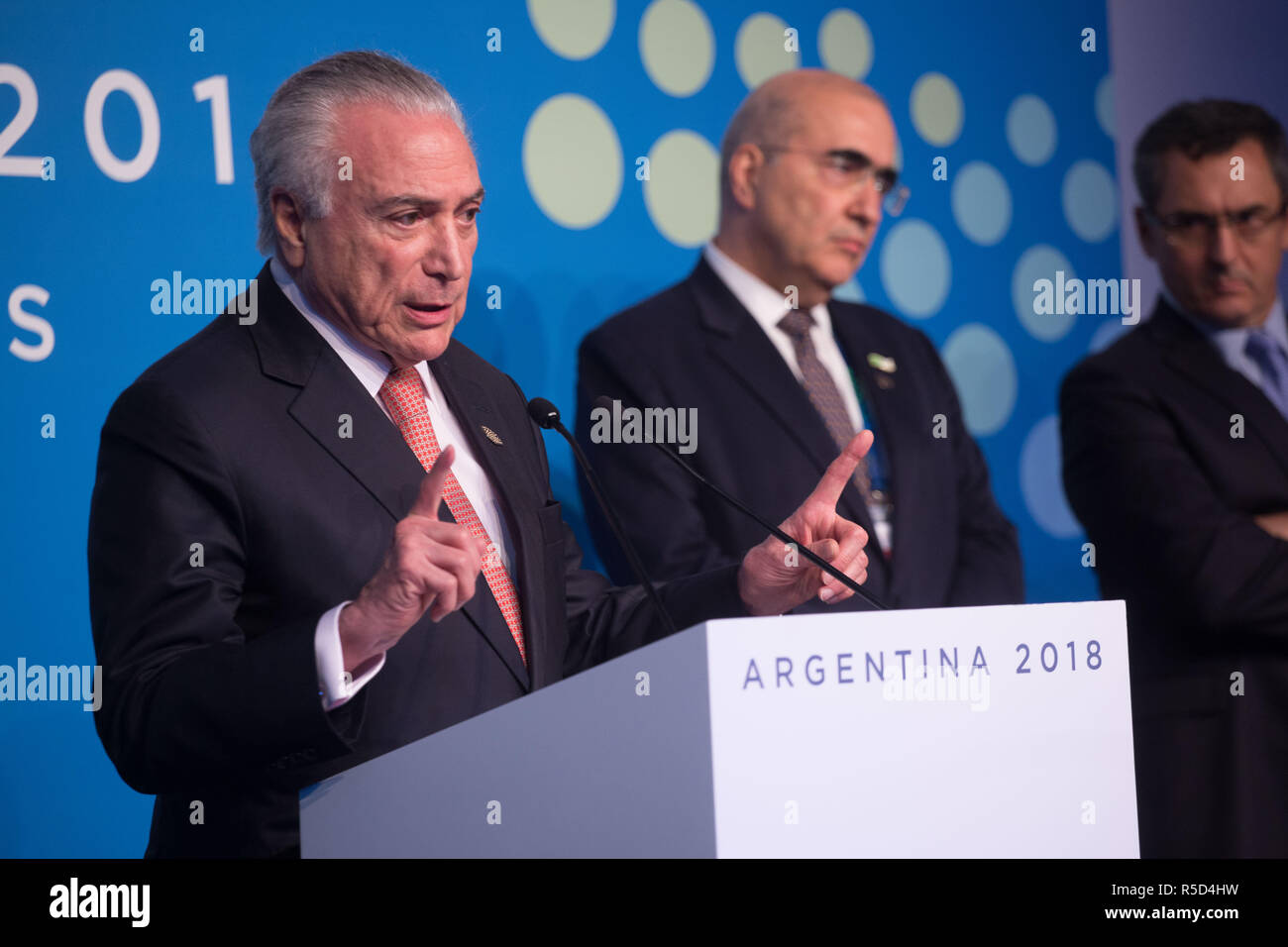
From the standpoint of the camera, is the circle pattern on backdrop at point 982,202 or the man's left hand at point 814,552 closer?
the man's left hand at point 814,552

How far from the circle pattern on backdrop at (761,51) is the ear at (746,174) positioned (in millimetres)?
257

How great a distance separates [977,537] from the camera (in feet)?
10.3

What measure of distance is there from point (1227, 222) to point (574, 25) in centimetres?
161

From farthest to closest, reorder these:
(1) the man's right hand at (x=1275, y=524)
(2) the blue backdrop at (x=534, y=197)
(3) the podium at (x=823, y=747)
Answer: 1. (1) the man's right hand at (x=1275, y=524)
2. (2) the blue backdrop at (x=534, y=197)
3. (3) the podium at (x=823, y=747)

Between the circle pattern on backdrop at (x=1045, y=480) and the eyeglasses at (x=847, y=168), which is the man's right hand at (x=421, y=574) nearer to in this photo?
the eyeglasses at (x=847, y=168)

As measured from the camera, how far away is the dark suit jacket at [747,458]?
2783mm

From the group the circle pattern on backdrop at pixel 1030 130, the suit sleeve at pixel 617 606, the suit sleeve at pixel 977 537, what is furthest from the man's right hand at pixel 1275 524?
the suit sleeve at pixel 617 606

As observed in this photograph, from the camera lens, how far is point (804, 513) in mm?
1867

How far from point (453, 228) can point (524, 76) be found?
974 mm

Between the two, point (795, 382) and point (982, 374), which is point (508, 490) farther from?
point (982, 374)

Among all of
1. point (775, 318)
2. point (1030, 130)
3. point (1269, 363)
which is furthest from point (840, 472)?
point (1030, 130)

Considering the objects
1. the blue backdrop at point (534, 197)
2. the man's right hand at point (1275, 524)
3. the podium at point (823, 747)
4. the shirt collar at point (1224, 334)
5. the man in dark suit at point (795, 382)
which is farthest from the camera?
the shirt collar at point (1224, 334)

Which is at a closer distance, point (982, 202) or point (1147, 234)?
point (1147, 234)
